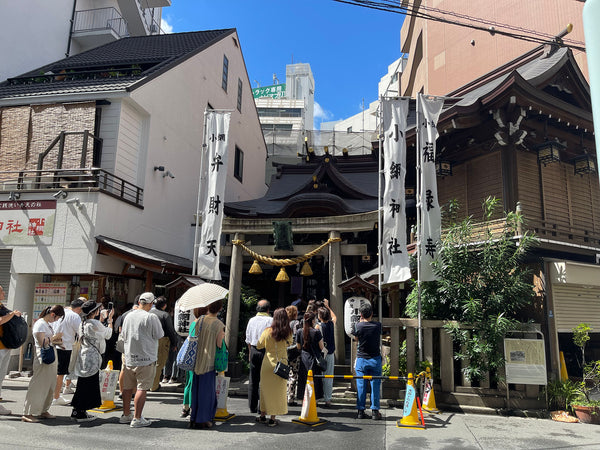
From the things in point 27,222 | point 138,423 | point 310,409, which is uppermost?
point 27,222

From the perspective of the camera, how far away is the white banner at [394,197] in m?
9.30

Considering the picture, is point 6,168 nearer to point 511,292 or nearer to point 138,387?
point 138,387

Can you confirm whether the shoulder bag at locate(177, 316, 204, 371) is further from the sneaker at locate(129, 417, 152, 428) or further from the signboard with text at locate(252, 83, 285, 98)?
the signboard with text at locate(252, 83, 285, 98)

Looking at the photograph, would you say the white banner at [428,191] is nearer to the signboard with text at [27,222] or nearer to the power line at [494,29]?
the power line at [494,29]

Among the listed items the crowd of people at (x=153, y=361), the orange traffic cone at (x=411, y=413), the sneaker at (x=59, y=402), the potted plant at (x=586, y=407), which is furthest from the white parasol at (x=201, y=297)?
the potted plant at (x=586, y=407)

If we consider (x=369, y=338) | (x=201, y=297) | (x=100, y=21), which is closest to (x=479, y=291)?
(x=369, y=338)

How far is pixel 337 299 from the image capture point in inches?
460

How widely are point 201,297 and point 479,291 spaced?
5970 mm

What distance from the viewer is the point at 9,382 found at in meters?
10.6

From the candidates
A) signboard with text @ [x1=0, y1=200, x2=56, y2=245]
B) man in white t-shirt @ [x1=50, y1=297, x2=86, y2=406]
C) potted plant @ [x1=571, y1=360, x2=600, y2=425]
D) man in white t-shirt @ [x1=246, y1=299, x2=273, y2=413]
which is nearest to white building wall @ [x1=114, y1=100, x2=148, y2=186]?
signboard with text @ [x1=0, y1=200, x2=56, y2=245]

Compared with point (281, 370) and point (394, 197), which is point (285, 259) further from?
point (281, 370)

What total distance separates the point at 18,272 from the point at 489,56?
19.1m

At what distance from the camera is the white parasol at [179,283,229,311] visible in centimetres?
654

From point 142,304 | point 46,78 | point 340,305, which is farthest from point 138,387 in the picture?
point 46,78
